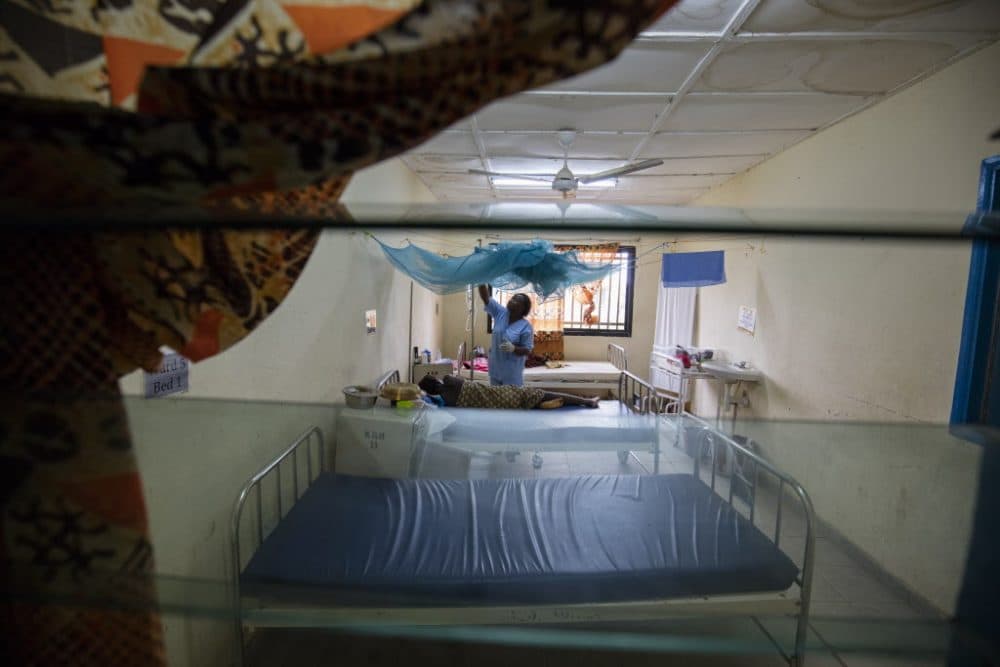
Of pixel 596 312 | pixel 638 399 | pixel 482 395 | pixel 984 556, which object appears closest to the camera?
pixel 984 556

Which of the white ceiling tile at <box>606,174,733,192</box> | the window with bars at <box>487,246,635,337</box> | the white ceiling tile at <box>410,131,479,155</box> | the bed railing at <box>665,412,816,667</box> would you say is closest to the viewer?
the bed railing at <box>665,412,816,667</box>

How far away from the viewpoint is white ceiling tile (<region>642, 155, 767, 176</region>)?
10.3 ft

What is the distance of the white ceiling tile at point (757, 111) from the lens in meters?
2.16

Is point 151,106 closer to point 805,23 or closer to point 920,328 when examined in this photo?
point 805,23

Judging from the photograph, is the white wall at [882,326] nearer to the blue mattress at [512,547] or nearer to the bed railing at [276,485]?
the blue mattress at [512,547]

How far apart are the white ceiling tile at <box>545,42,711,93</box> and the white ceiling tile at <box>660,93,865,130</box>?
249 mm

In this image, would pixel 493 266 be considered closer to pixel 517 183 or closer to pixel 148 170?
pixel 517 183

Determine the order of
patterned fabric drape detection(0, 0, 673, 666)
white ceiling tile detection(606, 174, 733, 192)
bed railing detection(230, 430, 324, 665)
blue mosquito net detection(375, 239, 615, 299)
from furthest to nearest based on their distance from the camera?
1. white ceiling tile detection(606, 174, 733, 192)
2. blue mosquito net detection(375, 239, 615, 299)
3. bed railing detection(230, 430, 324, 665)
4. patterned fabric drape detection(0, 0, 673, 666)

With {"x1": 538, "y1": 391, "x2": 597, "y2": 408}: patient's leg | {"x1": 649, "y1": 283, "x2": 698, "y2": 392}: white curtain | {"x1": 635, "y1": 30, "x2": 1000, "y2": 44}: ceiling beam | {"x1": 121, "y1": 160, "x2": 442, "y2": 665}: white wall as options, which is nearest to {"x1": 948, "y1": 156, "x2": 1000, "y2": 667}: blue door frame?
{"x1": 121, "y1": 160, "x2": 442, "y2": 665}: white wall

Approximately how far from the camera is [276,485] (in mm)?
1647

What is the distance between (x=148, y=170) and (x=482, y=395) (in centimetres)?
286

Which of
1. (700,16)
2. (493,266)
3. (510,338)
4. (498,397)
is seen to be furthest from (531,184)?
(700,16)

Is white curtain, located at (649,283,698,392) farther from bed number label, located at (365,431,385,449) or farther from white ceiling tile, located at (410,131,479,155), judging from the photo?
bed number label, located at (365,431,385,449)

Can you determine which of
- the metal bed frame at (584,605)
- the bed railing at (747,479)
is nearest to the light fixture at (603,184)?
the bed railing at (747,479)
